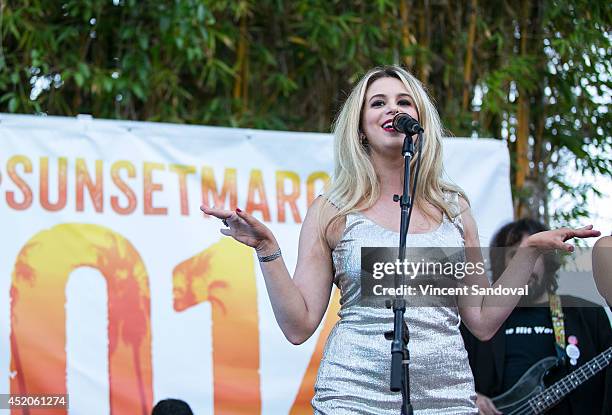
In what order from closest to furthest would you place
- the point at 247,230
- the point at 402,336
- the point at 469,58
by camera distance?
the point at 402,336 → the point at 247,230 → the point at 469,58

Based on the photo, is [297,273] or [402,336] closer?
[402,336]

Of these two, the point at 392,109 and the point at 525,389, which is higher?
the point at 392,109

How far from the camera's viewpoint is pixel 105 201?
375 cm

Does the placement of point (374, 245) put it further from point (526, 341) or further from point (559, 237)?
point (526, 341)

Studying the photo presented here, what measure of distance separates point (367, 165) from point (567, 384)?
1.61 metres

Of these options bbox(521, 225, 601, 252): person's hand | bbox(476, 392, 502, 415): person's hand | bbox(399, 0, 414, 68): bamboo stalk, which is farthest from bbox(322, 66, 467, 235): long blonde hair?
bbox(399, 0, 414, 68): bamboo stalk

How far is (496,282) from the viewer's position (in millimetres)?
2404

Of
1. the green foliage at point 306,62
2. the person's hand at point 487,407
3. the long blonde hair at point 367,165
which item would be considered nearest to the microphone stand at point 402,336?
the long blonde hair at point 367,165

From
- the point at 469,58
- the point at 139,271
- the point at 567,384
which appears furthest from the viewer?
the point at 469,58

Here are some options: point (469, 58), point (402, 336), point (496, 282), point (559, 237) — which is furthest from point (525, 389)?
point (469, 58)

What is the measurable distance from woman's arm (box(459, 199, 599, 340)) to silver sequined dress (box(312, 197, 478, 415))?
105mm

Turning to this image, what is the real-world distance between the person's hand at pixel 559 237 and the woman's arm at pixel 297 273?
53cm

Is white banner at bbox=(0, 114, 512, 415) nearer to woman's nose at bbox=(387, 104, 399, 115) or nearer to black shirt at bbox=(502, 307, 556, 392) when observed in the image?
black shirt at bbox=(502, 307, 556, 392)

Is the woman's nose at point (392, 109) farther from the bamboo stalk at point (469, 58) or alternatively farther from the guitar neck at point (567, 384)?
the bamboo stalk at point (469, 58)
